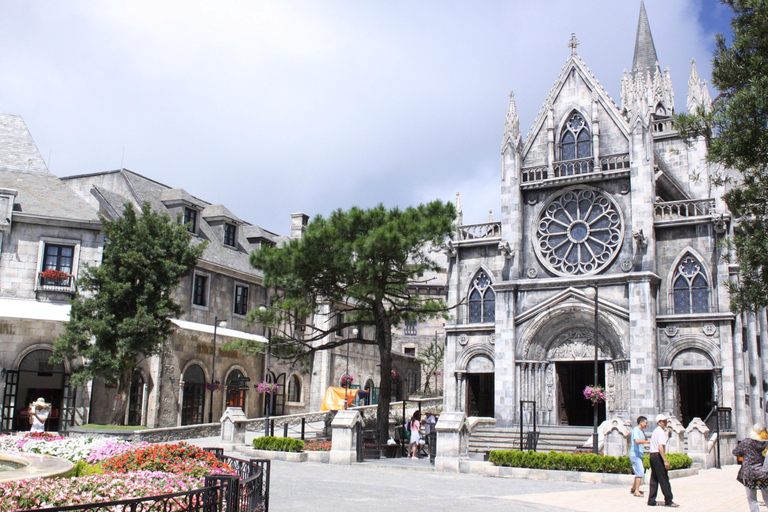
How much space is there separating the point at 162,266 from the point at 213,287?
7.79m

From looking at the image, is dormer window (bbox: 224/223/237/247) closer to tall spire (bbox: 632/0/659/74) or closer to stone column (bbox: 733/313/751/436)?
stone column (bbox: 733/313/751/436)

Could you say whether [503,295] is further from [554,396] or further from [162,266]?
[162,266]

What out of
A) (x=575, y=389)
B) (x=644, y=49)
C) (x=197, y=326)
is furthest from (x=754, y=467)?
(x=644, y=49)

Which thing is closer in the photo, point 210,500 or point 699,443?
point 210,500

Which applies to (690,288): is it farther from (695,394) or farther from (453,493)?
(453,493)

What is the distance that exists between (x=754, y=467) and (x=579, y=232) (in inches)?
888

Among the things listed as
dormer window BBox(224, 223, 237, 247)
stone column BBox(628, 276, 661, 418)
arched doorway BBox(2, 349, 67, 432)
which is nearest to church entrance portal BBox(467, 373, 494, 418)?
stone column BBox(628, 276, 661, 418)

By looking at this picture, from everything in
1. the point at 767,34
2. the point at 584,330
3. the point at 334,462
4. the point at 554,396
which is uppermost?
the point at 767,34

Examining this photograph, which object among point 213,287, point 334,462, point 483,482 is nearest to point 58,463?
point 483,482

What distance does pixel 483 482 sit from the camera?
18.5m

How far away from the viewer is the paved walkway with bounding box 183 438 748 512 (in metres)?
13.3

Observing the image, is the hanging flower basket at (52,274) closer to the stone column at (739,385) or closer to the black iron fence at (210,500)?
the black iron fence at (210,500)

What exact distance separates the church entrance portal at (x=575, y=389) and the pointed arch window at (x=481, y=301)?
4.17 metres

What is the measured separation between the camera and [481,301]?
3547 cm
